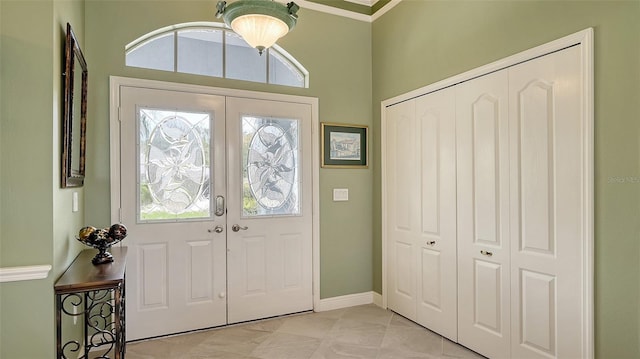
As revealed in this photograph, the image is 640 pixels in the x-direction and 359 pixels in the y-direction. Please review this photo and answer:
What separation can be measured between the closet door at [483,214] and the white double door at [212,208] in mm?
1461

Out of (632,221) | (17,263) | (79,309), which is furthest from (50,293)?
(632,221)

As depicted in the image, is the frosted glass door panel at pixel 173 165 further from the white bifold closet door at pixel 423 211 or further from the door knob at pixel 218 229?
the white bifold closet door at pixel 423 211

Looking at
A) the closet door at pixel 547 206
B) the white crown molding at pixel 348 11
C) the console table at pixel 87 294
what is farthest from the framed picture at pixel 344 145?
the console table at pixel 87 294

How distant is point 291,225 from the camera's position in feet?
12.0

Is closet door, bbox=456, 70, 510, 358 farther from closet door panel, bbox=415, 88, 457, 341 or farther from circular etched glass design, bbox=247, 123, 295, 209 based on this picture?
circular etched glass design, bbox=247, 123, 295, 209

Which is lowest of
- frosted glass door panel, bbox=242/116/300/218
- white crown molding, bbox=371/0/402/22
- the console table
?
the console table

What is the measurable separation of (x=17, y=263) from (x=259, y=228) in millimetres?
1906

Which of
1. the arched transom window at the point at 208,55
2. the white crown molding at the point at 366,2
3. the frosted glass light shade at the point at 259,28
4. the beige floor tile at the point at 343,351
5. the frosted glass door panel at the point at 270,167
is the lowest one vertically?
the beige floor tile at the point at 343,351

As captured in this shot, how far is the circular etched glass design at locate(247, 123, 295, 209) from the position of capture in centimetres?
348

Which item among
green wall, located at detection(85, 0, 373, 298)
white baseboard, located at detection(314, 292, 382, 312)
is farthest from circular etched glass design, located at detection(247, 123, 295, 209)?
A: white baseboard, located at detection(314, 292, 382, 312)

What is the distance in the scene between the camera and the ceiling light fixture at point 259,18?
83.5 inches

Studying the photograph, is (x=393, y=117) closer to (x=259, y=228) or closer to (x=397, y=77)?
(x=397, y=77)

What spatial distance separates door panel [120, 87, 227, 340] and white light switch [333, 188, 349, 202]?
1137mm

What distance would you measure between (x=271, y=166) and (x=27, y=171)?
1.96 meters
